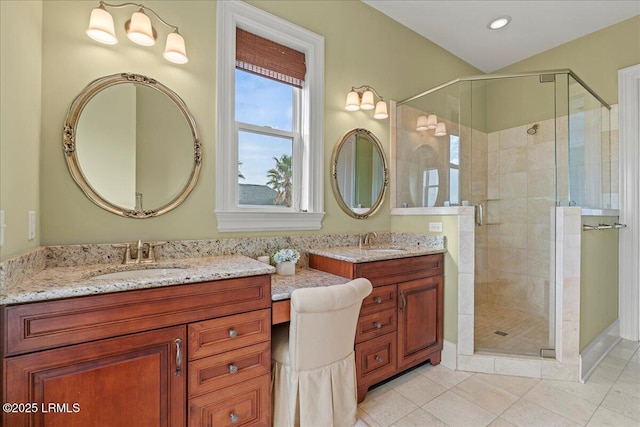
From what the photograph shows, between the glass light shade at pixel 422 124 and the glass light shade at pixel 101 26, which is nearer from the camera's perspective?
the glass light shade at pixel 101 26

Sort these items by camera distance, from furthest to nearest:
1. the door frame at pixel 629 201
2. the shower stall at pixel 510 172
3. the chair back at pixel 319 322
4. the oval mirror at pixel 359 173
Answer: the door frame at pixel 629 201 → the oval mirror at pixel 359 173 → the shower stall at pixel 510 172 → the chair back at pixel 319 322

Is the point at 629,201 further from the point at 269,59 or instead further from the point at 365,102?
the point at 269,59

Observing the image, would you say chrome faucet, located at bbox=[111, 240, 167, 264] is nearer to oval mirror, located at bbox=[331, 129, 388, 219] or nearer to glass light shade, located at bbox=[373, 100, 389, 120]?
oval mirror, located at bbox=[331, 129, 388, 219]

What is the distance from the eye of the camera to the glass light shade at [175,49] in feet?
5.42

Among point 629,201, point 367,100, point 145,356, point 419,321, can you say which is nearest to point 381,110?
point 367,100

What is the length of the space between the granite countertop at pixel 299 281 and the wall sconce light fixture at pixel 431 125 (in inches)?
A: 71.2

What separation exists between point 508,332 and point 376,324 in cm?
135

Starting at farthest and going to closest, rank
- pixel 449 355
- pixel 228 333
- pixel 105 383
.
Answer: pixel 449 355, pixel 228 333, pixel 105 383

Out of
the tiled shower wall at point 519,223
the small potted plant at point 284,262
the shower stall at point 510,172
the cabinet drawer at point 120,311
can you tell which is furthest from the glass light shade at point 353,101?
the cabinet drawer at point 120,311

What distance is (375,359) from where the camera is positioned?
75.9 inches

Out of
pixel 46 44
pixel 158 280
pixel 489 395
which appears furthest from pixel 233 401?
pixel 46 44

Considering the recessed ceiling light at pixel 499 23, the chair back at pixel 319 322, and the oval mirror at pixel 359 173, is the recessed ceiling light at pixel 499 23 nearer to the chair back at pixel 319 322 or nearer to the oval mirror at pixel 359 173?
the oval mirror at pixel 359 173

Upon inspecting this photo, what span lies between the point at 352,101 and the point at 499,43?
215cm

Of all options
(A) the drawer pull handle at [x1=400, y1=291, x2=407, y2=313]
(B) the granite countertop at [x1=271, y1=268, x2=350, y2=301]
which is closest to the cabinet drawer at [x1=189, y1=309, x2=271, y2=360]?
(B) the granite countertop at [x1=271, y1=268, x2=350, y2=301]
